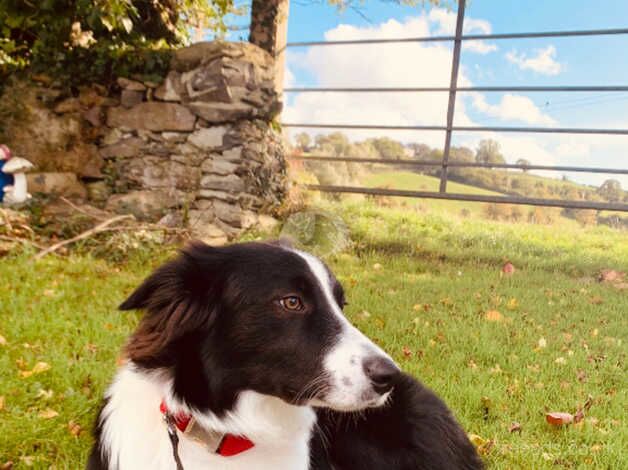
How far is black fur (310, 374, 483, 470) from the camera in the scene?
84.5 inches

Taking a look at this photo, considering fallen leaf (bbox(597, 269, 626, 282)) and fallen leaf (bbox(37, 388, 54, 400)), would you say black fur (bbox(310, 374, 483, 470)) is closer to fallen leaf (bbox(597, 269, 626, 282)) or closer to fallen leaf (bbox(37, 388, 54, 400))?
fallen leaf (bbox(37, 388, 54, 400))

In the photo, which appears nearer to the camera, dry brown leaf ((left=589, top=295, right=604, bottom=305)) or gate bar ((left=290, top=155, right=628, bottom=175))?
dry brown leaf ((left=589, top=295, right=604, bottom=305))

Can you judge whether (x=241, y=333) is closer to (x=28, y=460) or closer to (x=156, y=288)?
(x=156, y=288)

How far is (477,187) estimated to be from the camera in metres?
9.28

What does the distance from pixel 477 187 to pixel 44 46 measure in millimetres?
6954

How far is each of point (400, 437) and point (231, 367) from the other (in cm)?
87

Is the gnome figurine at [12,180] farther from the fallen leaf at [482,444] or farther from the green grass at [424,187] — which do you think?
the fallen leaf at [482,444]

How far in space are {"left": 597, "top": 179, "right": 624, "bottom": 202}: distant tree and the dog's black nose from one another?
8001mm

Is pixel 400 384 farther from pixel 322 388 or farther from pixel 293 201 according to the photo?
pixel 293 201

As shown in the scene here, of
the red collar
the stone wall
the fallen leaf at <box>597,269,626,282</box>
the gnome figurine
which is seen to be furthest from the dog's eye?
the fallen leaf at <box>597,269,626,282</box>

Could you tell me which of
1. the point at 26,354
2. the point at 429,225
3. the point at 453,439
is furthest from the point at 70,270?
the point at 429,225

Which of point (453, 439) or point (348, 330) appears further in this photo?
point (453, 439)

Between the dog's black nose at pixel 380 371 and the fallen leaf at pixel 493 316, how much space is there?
137 inches

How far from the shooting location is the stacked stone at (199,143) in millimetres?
7012
